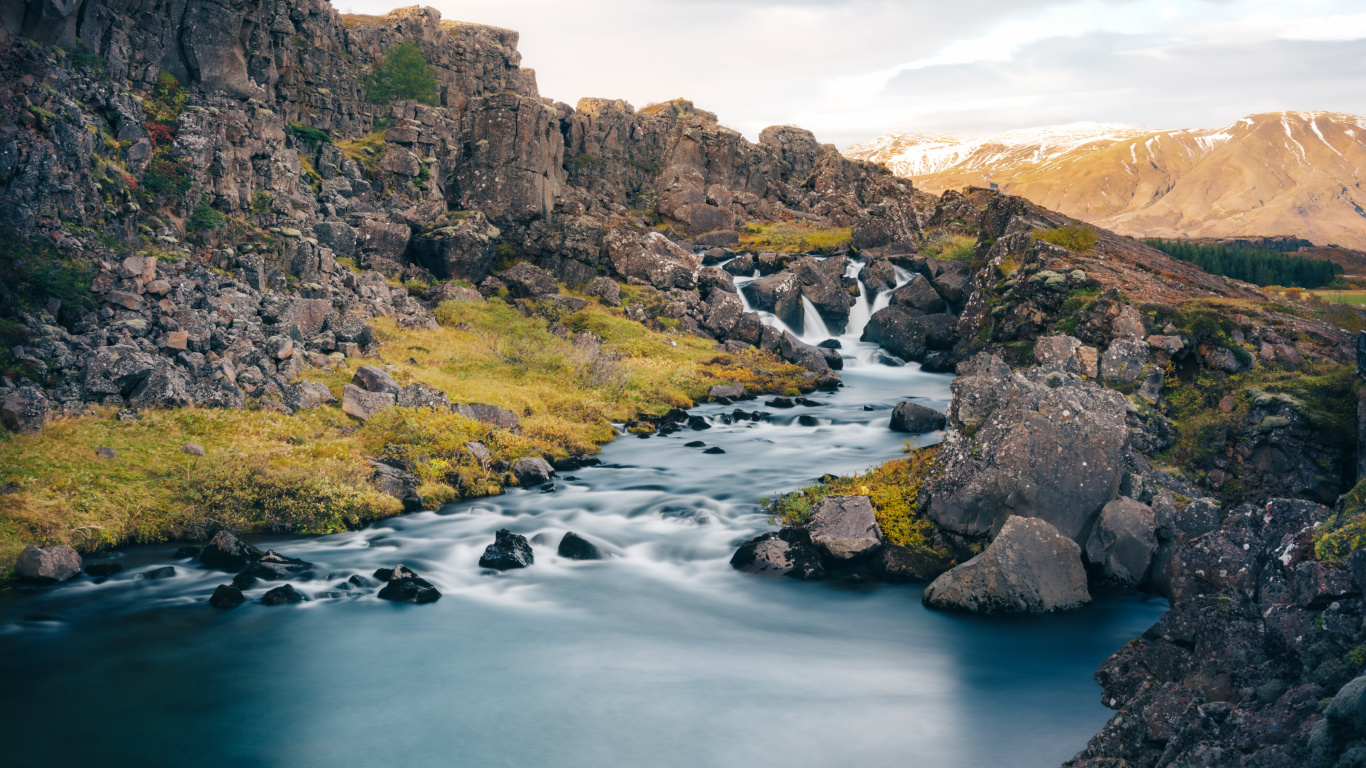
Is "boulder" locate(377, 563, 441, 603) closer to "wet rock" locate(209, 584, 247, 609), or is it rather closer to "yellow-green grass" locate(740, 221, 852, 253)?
"wet rock" locate(209, 584, 247, 609)

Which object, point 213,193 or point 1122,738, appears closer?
point 1122,738

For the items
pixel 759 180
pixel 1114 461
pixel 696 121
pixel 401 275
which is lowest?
pixel 1114 461

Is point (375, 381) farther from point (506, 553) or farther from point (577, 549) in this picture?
point (577, 549)

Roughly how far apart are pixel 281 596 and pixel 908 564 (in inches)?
516

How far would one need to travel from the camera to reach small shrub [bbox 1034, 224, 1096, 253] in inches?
1369

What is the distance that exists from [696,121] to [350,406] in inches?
2916

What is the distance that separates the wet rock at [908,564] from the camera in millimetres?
16750

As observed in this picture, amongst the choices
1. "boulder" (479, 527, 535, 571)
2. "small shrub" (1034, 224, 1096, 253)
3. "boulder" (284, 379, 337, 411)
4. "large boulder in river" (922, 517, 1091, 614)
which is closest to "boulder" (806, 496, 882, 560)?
"large boulder in river" (922, 517, 1091, 614)

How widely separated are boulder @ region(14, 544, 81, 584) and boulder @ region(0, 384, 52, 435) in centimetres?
526

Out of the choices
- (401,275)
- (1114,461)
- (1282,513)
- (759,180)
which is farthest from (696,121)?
(1282,513)

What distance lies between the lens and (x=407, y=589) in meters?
16.3

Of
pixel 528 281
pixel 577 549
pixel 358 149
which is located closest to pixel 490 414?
pixel 577 549

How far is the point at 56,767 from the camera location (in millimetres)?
10117

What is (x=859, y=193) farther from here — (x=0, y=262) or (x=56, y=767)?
(x=56, y=767)
